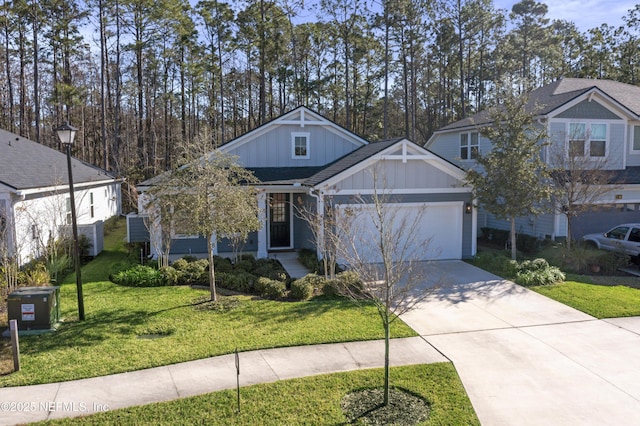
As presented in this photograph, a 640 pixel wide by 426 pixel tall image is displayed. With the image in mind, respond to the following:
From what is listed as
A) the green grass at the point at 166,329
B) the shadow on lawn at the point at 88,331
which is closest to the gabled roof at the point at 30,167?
the green grass at the point at 166,329

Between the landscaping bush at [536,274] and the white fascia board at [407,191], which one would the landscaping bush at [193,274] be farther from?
the landscaping bush at [536,274]

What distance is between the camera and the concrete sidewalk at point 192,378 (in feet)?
20.4

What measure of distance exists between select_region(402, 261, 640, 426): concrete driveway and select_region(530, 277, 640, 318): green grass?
1.05ft

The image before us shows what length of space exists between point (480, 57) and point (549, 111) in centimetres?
2510

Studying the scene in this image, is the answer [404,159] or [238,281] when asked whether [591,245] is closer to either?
[404,159]

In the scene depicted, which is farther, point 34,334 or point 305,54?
point 305,54

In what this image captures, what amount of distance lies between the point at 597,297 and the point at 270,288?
832 centimetres

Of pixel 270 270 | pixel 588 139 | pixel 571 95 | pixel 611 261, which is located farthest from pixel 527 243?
pixel 270 270

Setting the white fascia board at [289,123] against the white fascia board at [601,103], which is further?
the white fascia board at [289,123]

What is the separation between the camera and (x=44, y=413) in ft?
19.8

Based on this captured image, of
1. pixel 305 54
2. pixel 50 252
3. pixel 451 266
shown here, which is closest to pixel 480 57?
pixel 305 54

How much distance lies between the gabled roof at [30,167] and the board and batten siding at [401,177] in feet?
32.0

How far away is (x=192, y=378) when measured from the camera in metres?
7.06

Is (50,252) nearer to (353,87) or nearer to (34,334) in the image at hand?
(34,334)
